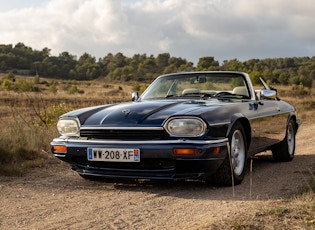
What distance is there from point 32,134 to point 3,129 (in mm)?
682

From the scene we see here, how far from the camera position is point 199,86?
636 cm

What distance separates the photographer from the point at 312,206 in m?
3.77

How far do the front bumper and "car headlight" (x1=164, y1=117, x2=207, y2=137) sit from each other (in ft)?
0.30

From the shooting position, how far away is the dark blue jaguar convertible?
15.1 ft

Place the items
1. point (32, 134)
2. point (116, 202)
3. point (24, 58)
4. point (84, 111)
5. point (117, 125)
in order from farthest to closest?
point (24, 58) → point (32, 134) → point (84, 111) → point (117, 125) → point (116, 202)

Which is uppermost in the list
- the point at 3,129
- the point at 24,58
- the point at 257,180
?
the point at 24,58

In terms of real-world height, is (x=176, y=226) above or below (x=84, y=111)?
below

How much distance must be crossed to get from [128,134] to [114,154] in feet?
0.84

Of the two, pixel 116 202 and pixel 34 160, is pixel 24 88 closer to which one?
pixel 34 160

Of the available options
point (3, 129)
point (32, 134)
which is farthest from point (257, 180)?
point (3, 129)

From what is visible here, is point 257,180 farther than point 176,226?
Yes

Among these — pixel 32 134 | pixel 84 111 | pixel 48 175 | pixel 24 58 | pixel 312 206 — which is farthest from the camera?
pixel 24 58

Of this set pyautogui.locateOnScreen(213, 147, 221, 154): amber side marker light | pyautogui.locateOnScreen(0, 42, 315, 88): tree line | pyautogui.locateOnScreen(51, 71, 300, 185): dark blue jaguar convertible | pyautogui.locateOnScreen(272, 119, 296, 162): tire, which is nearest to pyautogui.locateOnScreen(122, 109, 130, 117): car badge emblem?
pyautogui.locateOnScreen(51, 71, 300, 185): dark blue jaguar convertible

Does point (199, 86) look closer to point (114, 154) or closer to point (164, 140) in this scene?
point (164, 140)
